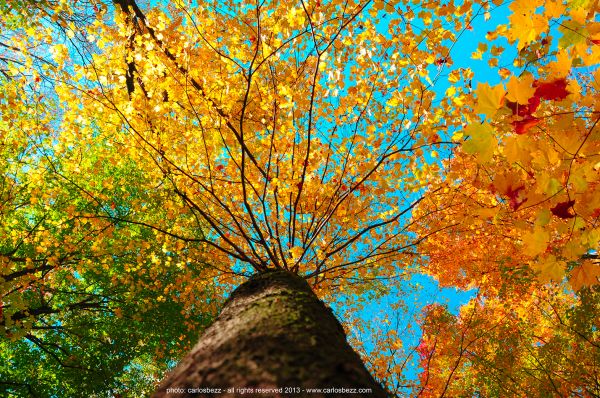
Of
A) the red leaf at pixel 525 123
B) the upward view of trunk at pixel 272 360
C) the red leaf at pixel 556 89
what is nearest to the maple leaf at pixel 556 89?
the red leaf at pixel 556 89

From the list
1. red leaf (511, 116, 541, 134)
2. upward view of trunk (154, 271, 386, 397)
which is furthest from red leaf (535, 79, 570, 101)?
upward view of trunk (154, 271, 386, 397)

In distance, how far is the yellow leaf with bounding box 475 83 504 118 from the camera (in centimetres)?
126

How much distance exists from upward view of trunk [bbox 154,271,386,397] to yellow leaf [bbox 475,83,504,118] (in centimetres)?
109

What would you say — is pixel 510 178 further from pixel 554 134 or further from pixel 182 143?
pixel 182 143

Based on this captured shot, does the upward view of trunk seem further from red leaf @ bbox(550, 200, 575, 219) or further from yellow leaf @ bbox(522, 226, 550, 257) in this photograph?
red leaf @ bbox(550, 200, 575, 219)

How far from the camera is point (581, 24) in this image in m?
1.29

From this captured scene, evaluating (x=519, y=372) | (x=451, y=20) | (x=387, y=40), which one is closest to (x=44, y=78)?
(x=387, y=40)

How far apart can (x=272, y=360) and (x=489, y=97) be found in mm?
1253

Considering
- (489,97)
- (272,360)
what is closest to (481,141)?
(489,97)

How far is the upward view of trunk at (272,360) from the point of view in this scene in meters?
0.93

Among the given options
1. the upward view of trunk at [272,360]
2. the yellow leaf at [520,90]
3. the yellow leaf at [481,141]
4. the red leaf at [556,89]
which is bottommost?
the upward view of trunk at [272,360]

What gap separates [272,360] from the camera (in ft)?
3.46

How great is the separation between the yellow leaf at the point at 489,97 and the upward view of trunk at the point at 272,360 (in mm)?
1090

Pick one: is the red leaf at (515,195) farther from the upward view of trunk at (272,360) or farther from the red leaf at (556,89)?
the upward view of trunk at (272,360)
